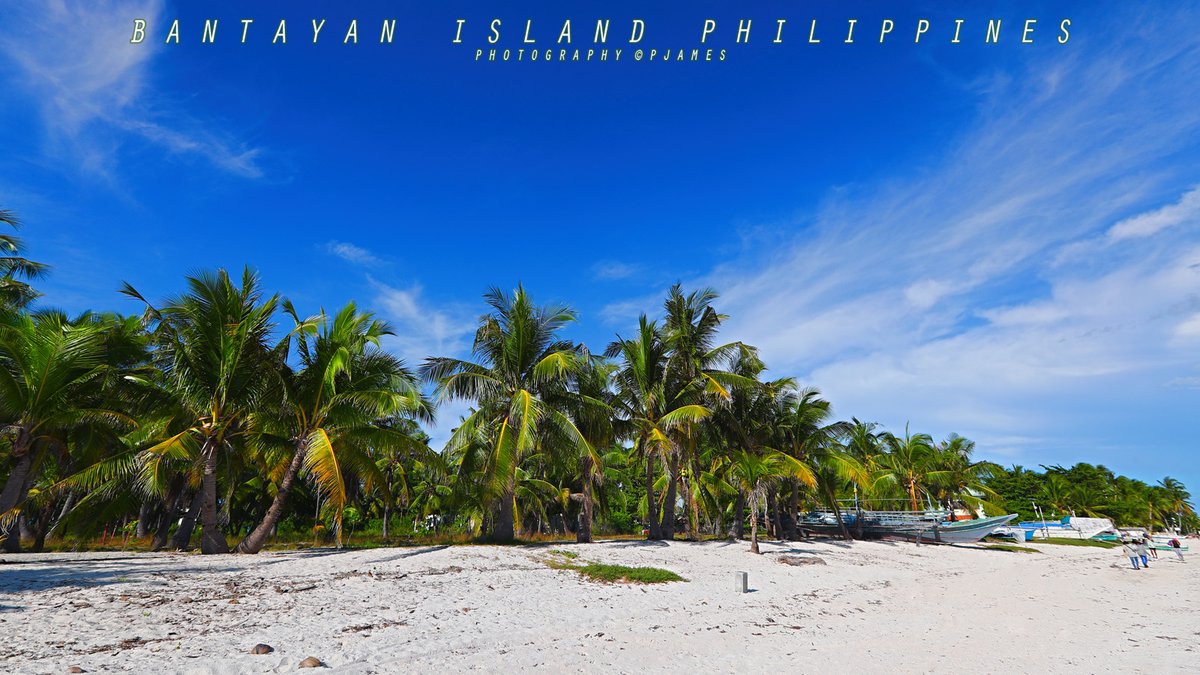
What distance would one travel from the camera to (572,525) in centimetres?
4072

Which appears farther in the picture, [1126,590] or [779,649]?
[1126,590]

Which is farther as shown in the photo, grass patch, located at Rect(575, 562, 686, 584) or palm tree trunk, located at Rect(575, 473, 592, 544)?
palm tree trunk, located at Rect(575, 473, 592, 544)

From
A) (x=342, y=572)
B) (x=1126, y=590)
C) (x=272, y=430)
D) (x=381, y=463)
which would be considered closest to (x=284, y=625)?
(x=342, y=572)

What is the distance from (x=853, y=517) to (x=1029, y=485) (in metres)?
48.4

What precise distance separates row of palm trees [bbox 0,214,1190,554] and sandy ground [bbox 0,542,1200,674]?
2.73 meters

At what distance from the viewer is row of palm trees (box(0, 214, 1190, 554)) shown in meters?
13.1

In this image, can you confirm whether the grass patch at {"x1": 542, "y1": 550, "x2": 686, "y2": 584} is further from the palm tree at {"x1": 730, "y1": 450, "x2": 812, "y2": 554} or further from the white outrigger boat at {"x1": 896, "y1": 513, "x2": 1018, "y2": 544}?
the white outrigger boat at {"x1": 896, "y1": 513, "x2": 1018, "y2": 544}

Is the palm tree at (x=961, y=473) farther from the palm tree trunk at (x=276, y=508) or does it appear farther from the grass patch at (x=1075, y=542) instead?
the palm tree trunk at (x=276, y=508)

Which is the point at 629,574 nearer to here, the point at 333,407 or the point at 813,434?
the point at 333,407

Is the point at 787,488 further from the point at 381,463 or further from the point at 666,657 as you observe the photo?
the point at 666,657

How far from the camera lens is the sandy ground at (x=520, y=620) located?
5.93 m

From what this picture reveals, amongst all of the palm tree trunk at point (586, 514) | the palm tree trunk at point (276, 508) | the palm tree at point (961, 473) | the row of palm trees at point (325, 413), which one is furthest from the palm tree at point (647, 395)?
the palm tree at point (961, 473)

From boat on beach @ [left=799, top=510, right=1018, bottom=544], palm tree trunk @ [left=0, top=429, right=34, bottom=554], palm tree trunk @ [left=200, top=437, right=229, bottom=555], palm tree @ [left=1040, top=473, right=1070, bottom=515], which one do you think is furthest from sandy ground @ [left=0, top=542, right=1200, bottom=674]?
palm tree @ [left=1040, top=473, right=1070, bottom=515]

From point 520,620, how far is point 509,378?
11756 millimetres
